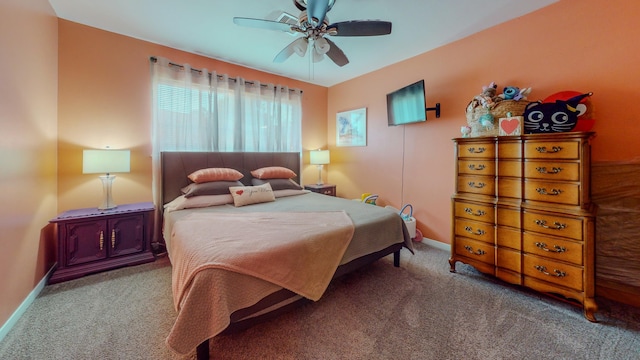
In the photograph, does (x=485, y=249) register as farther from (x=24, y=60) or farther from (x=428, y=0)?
(x=24, y=60)

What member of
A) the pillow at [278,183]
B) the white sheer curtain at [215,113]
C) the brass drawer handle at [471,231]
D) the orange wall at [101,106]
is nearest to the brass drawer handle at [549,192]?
the brass drawer handle at [471,231]

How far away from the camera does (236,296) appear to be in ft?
4.34

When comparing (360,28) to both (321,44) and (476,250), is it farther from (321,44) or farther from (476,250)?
(476,250)

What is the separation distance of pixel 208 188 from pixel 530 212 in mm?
3285

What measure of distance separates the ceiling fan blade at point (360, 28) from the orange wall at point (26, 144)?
2.39 meters

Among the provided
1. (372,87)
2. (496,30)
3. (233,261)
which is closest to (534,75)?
(496,30)

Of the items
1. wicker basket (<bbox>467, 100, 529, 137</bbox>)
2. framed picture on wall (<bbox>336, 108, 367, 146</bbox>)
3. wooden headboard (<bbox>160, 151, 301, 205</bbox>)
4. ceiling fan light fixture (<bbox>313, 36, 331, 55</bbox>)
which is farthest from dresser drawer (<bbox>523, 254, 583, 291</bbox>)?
wooden headboard (<bbox>160, 151, 301, 205</bbox>)

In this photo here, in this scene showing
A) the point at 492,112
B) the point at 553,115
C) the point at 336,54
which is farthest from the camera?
the point at 336,54

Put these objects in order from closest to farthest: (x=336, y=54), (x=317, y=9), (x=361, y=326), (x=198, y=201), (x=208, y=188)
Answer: (x=361, y=326) → (x=317, y=9) → (x=336, y=54) → (x=198, y=201) → (x=208, y=188)

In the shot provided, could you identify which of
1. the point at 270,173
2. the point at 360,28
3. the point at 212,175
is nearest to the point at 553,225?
the point at 360,28

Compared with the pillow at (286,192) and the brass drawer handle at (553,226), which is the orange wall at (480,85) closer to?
the brass drawer handle at (553,226)

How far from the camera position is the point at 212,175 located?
117 inches

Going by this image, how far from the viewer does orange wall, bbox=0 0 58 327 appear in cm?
159

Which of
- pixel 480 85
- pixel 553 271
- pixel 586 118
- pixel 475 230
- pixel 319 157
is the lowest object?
pixel 553 271
